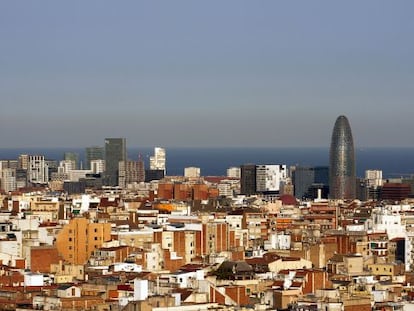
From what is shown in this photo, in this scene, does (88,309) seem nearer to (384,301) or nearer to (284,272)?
(384,301)

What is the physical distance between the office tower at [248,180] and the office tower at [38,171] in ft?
46.1

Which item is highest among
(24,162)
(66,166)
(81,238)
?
(24,162)

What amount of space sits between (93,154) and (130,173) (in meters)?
18.1

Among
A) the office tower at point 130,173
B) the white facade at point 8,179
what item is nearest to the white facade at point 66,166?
the office tower at point 130,173

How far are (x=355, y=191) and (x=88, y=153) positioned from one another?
36.1m

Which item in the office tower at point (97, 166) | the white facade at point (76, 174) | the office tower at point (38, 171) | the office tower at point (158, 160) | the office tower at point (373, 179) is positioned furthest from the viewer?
the office tower at point (158, 160)

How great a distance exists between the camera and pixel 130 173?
120m

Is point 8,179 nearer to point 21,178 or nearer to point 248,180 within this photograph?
point 21,178

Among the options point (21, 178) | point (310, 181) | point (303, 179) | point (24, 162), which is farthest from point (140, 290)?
point (24, 162)

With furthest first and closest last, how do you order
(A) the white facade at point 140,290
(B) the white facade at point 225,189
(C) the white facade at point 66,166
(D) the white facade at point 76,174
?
(C) the white facade at point 66,166
(D) the white facade at point 76,174
(B) the white facade at point 225,189
(A) the white facade at point 140,290

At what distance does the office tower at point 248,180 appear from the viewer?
111 metres

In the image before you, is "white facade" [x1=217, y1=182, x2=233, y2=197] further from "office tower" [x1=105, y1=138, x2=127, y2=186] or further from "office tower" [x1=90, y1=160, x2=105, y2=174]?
"office tower" [x1=90, y1=160, x2=105, y2=174]

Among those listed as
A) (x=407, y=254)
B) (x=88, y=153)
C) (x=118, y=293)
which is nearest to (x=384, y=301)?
(x=118, y=293)

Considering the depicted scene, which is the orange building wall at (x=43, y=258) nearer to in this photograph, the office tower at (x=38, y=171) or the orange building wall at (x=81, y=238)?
the orange building wall at (x=81, y=238)
